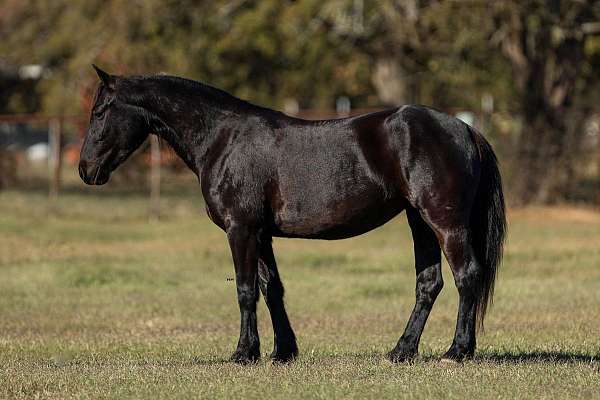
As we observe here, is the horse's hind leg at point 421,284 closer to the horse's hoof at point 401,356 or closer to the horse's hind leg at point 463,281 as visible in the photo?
the horse's hoof at point 401,356

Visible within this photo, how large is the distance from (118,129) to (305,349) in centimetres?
256

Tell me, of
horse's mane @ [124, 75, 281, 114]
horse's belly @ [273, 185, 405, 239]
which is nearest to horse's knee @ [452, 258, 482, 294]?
horse's belly @ [273, 185, 405, 239]

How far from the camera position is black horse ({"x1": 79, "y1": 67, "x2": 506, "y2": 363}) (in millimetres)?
9195

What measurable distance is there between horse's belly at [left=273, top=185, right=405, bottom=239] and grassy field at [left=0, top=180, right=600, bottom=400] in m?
0.99

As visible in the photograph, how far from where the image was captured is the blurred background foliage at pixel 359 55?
2827 cm

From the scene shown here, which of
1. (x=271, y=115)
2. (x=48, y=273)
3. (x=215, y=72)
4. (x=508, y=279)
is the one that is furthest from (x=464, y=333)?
(x=215, y=72)

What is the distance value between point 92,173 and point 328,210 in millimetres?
1803

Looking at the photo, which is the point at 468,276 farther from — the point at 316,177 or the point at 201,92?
the point at 201,92

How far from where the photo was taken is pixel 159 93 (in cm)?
956

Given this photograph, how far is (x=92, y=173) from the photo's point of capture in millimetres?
9617

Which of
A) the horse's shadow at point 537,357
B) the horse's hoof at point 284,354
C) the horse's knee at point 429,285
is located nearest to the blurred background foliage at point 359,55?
the horse's shadow at point 537,357

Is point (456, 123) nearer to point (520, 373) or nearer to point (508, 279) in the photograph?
point (520, 373)

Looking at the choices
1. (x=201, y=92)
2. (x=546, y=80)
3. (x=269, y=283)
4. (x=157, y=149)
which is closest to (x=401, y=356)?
(x=269, y=283)

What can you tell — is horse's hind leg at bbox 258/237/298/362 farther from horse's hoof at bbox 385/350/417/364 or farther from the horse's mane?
the horse's mane
